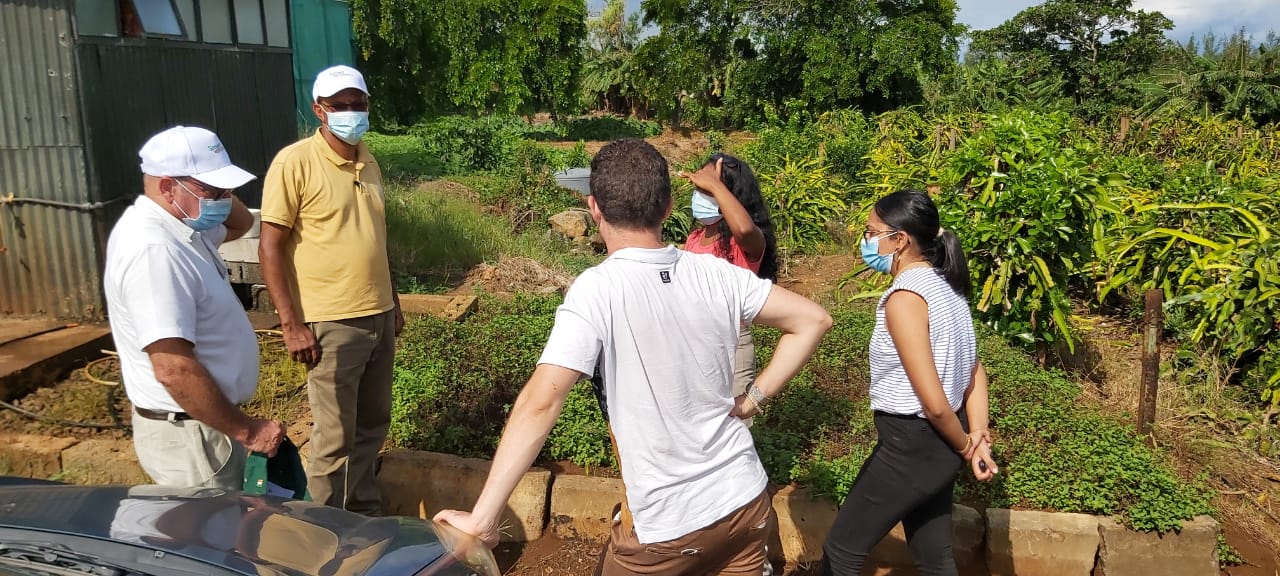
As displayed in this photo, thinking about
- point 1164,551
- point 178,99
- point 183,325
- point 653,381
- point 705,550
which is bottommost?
point 1164,551

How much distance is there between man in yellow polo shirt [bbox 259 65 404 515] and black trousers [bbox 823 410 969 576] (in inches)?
78.3

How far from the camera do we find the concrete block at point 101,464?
14.0 ft

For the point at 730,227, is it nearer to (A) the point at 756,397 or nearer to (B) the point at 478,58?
(A) the point at 756,397

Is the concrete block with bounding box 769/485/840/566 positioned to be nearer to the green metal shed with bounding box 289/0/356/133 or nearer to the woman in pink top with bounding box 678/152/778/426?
the woman in pink top with bounding box 678/152/778/426

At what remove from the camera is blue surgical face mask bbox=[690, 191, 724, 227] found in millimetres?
3453

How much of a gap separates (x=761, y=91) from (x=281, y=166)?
22.2 meters

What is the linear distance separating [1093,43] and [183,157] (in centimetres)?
2538

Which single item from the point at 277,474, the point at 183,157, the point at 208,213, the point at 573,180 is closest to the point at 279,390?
the point at 277,474

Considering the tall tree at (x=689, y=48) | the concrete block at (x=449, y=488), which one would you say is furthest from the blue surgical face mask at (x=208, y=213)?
the tall tree at (x=689, y=48)

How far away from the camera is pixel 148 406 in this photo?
2689 mm

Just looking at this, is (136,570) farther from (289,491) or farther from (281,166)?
(281,166)

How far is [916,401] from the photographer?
2.66 meters

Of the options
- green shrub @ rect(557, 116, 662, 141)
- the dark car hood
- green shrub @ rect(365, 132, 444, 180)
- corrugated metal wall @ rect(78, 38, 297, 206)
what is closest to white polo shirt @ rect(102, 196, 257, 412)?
the dark car hood

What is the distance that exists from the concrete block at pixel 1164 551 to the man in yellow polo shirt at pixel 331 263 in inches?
123
